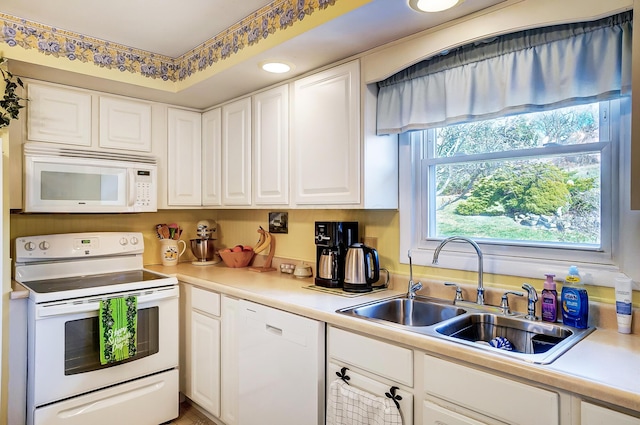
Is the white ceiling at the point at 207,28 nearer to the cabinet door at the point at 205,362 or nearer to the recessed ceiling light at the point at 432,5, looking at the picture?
the recessed ceiling light at the point at 432,5

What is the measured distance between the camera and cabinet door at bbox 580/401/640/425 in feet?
3.31

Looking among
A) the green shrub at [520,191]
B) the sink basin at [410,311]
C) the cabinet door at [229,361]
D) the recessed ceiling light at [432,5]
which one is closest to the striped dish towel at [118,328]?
the cabinet door at [229,361]

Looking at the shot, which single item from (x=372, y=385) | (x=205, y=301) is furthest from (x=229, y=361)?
(x=372, y=385)

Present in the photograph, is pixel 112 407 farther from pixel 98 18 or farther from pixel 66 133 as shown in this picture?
pixel 98 18

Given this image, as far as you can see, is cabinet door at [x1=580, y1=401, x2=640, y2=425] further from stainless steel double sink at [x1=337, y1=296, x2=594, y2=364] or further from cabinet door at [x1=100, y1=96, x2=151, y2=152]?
cabinet door at [x1=100, y1=96, x2=151, y2=152]

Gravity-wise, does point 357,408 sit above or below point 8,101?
below

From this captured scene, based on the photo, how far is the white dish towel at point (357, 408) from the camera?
1458 millimetres

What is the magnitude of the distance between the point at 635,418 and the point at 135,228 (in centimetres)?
303

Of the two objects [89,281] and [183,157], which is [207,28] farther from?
[89,281]

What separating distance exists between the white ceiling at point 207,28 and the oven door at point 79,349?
1348mm

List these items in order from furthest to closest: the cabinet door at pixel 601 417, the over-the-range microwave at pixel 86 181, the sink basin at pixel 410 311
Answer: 1. the over-the-range microwave at pixel 86 181
2. the sink basin at pixel 410 311
3. the cabinet door at pixel 601 417

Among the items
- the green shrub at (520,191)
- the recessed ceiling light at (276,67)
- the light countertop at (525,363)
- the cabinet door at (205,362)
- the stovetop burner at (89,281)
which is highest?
the recessed ceiling light at (276,67)

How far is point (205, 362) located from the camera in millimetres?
2459

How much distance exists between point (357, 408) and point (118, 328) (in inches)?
56.3
